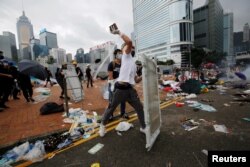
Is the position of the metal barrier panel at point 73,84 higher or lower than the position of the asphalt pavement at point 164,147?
higher

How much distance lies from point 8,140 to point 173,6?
105177mm

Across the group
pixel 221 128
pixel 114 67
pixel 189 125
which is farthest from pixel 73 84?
pixel 221 128

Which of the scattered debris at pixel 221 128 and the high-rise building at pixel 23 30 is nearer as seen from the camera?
the scattered debris at pixel 221 128

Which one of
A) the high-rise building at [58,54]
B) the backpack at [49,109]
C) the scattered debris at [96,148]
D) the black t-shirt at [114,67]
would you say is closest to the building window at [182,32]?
the high-rise building at [58,54]

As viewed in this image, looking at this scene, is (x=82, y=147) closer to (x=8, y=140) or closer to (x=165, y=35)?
(x=8, y=140)

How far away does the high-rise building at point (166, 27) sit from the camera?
292ft

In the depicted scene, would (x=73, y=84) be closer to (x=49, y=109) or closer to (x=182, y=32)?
(x=49, y=109)

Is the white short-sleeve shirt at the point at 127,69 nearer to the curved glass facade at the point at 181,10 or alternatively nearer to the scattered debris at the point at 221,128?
the scattered debris at the point at 221,128

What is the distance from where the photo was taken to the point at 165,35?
101312mm

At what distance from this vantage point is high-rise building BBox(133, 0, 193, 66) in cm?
8900

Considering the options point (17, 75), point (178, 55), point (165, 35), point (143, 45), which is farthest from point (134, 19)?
point (17, 75)

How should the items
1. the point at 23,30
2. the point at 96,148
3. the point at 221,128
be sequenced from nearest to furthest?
the point at 96,148 < the point at 221,128 < the point at 23,30

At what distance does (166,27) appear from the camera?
327 feet

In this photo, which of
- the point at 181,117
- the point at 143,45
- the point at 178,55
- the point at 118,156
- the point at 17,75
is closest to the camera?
the point at 118,156
